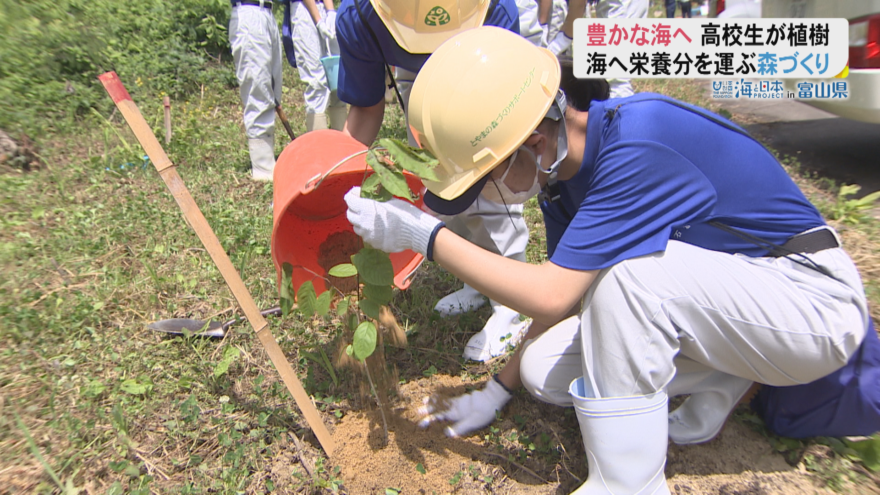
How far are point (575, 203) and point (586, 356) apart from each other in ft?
1.54

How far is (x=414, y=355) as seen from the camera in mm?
2209

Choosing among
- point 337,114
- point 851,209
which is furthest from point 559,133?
point 337,114

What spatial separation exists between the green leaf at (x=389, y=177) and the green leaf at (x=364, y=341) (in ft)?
1.39

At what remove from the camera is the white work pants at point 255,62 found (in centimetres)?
368

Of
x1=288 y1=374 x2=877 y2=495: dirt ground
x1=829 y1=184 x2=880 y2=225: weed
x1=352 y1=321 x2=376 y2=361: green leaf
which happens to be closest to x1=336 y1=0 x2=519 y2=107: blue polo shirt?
x1=352 y1=321 x2=376 y2=361: green leaf

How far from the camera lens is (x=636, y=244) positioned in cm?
134

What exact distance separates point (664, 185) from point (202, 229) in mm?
1178

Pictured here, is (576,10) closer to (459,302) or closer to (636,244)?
(459,302)

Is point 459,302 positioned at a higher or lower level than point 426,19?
lower

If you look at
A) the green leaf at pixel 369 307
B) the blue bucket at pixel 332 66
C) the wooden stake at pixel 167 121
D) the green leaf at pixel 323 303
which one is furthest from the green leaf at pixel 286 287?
the wooden stake at pixel 167 121

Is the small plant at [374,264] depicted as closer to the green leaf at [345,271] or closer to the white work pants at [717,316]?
the green leaf at [345,271]

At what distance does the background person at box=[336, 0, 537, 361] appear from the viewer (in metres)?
1.87

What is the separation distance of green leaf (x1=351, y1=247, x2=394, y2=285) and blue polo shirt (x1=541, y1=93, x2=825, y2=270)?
475 millimetres

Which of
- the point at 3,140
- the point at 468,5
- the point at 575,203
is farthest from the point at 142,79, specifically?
the point at 575,203
